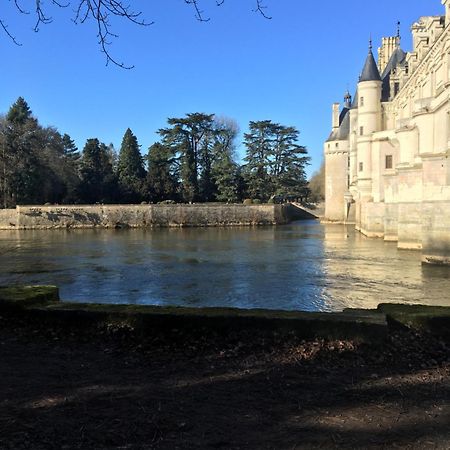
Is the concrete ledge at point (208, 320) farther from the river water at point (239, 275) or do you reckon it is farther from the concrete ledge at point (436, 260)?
the concrete ledge at point (436, 260)

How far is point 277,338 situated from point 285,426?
72.5 inches

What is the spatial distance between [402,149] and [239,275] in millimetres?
18041

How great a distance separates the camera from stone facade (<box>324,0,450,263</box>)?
22.3 m

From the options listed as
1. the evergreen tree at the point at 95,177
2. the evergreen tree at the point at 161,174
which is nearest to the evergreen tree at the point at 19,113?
the evergreen tree at the point at 95,177

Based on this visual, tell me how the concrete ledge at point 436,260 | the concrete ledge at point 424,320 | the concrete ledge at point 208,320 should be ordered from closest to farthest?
the concrete ledge at point 208,320, the concrete ledge at point 424,320, the concrete ledge at point 436,260

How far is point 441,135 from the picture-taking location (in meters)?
23.9

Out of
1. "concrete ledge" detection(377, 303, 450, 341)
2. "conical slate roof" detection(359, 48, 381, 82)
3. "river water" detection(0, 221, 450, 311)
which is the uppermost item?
"conical slate roof" detection(359, 48, 381, 82)

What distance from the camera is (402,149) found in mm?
31516

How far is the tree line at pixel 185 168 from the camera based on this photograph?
61594 mm

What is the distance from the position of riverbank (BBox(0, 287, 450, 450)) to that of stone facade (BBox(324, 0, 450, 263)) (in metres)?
18.0

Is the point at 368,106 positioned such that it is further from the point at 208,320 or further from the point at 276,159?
the point at 208,320

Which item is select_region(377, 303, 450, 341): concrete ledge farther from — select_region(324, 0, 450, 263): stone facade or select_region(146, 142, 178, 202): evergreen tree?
select_region(146, 142, 178, 202): evergreen tree

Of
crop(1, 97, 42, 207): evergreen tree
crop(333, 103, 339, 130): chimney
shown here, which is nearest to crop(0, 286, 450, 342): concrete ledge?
crop(1, 97, 42, 207): evergreen tree

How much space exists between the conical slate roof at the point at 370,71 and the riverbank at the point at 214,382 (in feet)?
135
